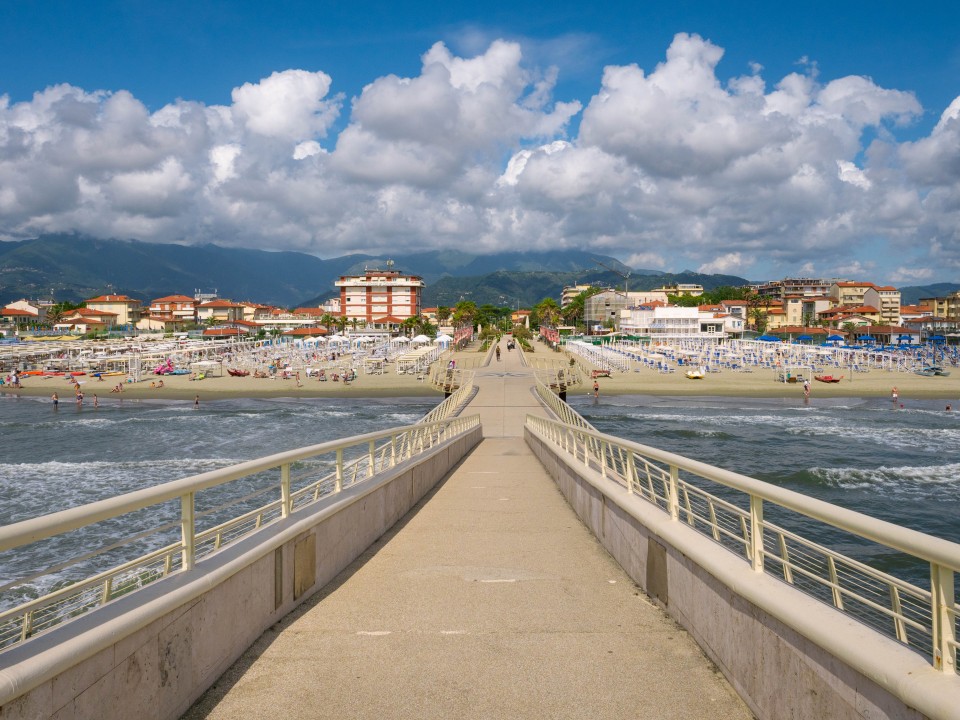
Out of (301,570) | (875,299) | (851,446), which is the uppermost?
(875,299)

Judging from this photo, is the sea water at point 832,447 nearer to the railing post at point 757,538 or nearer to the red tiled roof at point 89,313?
the railing post at point 757,538

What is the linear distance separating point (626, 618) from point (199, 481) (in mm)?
3099

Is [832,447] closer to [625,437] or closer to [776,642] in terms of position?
[625,437]

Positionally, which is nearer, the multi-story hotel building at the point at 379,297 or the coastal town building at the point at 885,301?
the multi-story hotel building at the point at 379,297

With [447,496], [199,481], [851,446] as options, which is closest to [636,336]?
[851,446]

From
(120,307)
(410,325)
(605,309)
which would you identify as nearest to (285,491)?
(410,325)

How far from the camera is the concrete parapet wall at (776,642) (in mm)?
2467

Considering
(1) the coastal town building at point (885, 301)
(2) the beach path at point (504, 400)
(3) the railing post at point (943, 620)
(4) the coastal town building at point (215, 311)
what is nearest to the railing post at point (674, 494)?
(3) the railing post at point (943, 620)

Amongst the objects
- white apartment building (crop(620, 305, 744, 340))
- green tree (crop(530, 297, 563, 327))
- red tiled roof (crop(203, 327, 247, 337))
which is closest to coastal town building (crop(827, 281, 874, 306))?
white apartment building (crop(620, 305, 744, 340))

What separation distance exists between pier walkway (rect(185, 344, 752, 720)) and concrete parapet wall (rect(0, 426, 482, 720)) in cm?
18

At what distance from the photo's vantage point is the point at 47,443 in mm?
32156

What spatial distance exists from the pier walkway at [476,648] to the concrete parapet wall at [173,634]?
0.18m

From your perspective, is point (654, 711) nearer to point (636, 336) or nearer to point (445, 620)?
point (445, 620)

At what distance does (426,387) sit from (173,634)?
53.9 m
